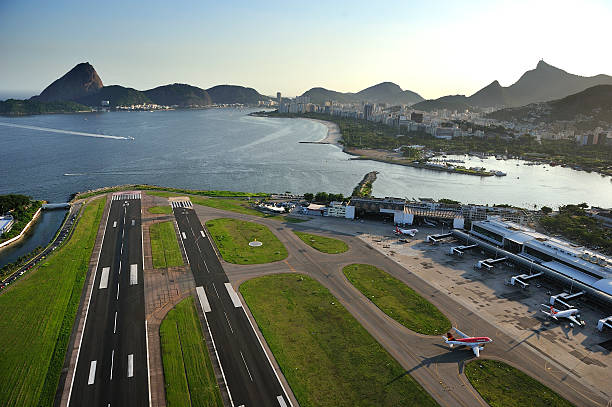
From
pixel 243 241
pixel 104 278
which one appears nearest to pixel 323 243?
pixel 243 241

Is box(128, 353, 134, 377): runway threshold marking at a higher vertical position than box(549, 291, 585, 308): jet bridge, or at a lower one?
lower

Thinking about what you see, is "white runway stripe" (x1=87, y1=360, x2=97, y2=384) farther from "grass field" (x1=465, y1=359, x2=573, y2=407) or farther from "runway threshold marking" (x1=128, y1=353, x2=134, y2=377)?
"grass field" (x1=465, y1=359, x2=573, y2=407)

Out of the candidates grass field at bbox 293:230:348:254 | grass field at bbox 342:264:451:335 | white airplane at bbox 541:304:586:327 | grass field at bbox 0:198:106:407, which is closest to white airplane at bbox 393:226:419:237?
grass field at bbox 293:230:348:254

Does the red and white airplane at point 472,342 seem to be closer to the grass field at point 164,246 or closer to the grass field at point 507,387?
the grass field at point 507,387

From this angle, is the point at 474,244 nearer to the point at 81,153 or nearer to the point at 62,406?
the point at 62,406

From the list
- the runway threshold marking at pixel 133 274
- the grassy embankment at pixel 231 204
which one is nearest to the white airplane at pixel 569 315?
the grassy embankment at pixel 231 204

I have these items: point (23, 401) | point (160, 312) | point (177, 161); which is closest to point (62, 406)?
point (23, 401)
